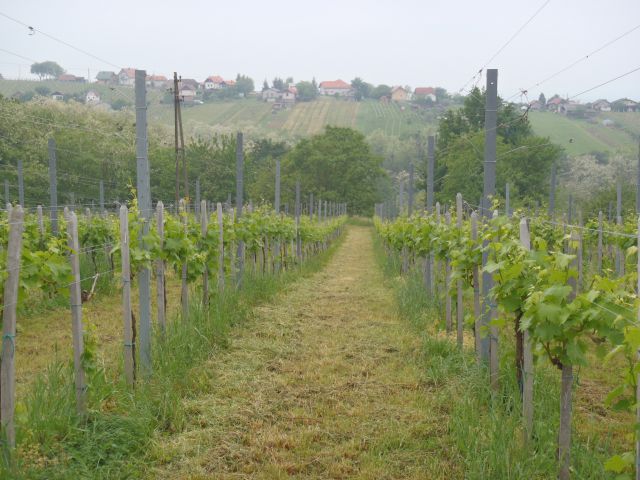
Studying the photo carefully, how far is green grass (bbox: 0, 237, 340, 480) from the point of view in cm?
384

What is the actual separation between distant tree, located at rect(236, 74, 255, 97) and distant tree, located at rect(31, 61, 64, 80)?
153 ft

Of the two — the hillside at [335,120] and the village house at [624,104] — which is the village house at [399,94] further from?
the village house at [624,104]

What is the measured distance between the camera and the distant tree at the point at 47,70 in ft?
320

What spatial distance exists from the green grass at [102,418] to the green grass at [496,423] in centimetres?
216

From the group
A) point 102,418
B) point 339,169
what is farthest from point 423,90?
point 102,418

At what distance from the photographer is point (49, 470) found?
3.76m

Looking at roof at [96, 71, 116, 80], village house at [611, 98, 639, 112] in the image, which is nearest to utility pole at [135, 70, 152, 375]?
roof at [96, 71, 116, 80]

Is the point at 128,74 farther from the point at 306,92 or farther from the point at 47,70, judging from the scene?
the point at 306,92

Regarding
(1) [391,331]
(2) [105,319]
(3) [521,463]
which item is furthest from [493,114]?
(2) [105,319]

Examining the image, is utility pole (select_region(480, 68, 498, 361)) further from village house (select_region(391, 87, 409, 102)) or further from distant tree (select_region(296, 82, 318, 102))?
village house (select_region(391, 87, 409, 102))

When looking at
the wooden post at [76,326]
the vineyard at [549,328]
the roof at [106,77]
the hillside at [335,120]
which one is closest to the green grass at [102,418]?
the wooden post at [76,326]

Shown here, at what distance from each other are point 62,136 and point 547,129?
182 ft

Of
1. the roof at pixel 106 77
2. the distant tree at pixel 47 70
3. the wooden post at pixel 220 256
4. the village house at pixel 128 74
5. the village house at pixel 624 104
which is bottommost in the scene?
the wooden post at pixel 220 256

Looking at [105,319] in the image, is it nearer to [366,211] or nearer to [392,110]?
[366,211]
